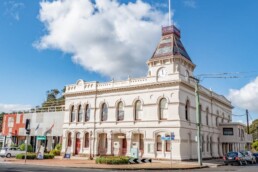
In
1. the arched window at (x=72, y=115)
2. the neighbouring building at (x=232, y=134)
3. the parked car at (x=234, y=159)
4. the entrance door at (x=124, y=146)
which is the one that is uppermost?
the arched window at (x=72, y=115)

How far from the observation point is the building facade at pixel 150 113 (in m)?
32.2

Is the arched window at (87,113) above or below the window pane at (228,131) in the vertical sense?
above

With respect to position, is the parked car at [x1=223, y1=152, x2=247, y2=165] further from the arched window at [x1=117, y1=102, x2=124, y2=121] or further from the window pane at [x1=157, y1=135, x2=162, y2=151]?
the arched window at [x1=117, y1=102, x2=124, y2=121]

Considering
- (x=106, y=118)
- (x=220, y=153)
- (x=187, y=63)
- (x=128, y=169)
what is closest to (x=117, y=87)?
(x=106, y=118)

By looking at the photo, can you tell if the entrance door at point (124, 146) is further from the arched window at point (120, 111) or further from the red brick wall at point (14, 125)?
the red brick wall at point (14, 125)

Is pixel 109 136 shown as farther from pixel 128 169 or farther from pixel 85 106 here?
pixel 128 169

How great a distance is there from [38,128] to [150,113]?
2432 cm

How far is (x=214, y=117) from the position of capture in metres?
41.5

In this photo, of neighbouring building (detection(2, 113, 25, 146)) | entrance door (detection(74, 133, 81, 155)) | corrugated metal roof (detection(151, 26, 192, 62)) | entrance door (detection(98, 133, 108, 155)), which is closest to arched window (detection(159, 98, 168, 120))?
corrugated metal roof (detection(151, 26, 192, 62))

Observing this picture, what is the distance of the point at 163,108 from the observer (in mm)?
32906

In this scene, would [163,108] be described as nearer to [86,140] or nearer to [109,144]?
[109,144]

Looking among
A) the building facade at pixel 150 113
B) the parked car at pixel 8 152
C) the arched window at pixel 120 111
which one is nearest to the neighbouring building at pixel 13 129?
the parked car at pixel 8 152

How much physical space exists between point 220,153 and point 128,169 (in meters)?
23.8

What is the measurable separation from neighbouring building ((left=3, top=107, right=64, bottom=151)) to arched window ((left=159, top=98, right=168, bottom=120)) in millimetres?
19708
